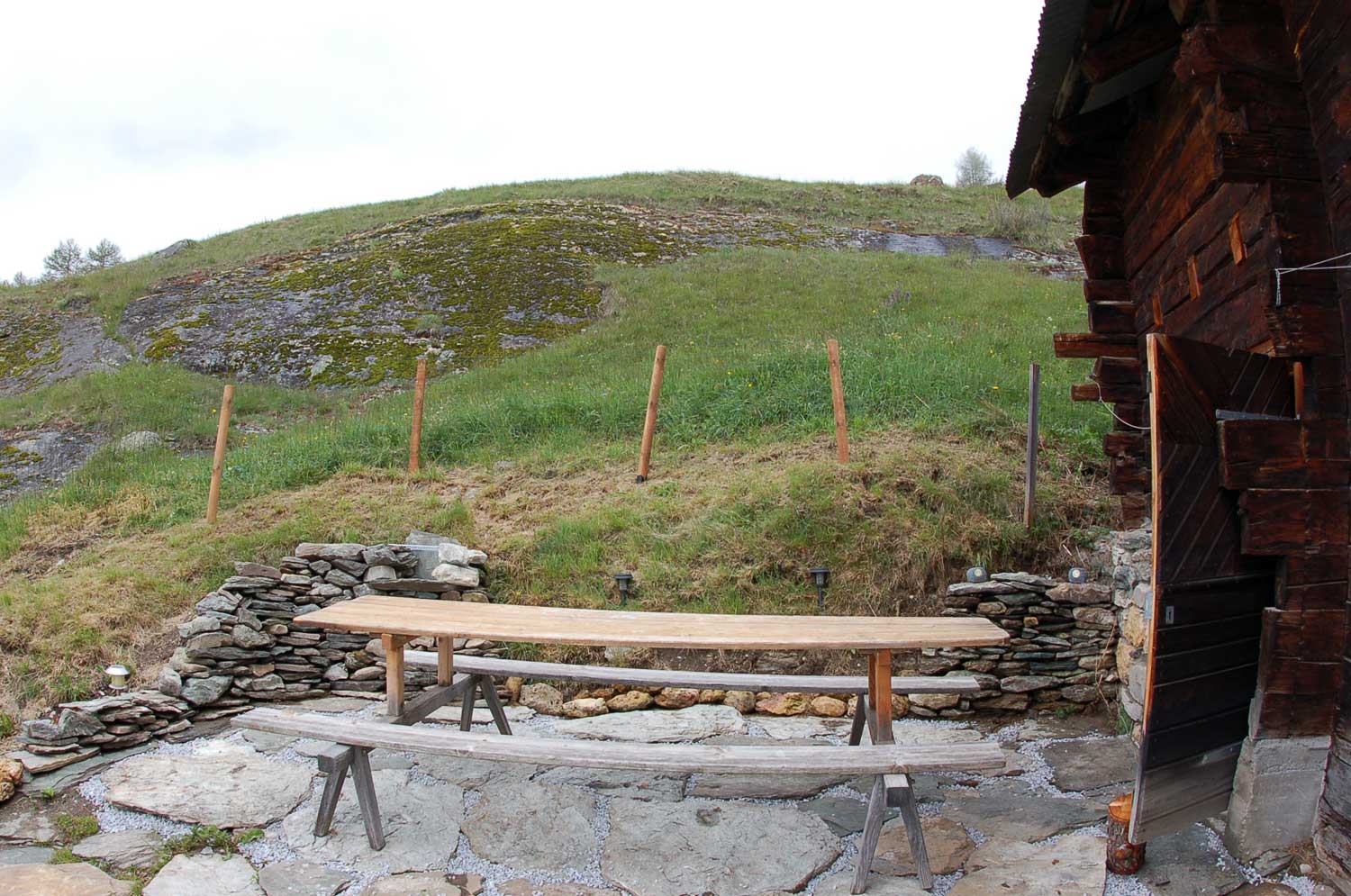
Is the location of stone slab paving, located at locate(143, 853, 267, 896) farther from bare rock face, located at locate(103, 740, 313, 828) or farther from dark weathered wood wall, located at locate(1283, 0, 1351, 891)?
dark weathered wood wall, located at locate(1283, 0, 1351, 891)

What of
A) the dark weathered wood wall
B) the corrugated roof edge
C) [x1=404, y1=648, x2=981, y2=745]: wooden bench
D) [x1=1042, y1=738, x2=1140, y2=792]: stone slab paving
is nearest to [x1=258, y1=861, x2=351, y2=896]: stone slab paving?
[x1=404, y1=648, x2=981, y2=745]: wooden bench

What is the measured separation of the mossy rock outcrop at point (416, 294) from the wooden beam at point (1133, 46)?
10938 mm

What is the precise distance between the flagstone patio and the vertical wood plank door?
17.1 inches

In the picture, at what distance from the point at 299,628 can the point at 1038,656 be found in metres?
5.00

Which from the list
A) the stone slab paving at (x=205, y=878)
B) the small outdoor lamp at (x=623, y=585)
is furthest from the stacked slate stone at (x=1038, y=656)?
the stone slab paving at (x=205, y=878)

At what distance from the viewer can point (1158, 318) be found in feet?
14.4

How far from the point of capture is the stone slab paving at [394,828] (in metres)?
3.67

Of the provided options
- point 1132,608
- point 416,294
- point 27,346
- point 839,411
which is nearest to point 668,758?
point 1132,608

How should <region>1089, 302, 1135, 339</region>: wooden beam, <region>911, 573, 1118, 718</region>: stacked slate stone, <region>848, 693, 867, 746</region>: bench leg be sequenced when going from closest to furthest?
<region>848, 693, 867, 746</region>: bench leg
<region>1089, 302, 1135, 339</region>: wooden beam
<region>911, 573, 1118, 718</region>: stacked slate stone

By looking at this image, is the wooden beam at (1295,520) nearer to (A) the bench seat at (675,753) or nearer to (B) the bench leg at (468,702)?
(A) the bench seat at (675,753)

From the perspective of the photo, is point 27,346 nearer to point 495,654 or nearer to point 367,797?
point 495,654

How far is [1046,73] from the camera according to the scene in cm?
379

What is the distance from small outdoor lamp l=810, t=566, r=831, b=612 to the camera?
590 cm

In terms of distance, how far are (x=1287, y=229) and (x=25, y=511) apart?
10.2 m
